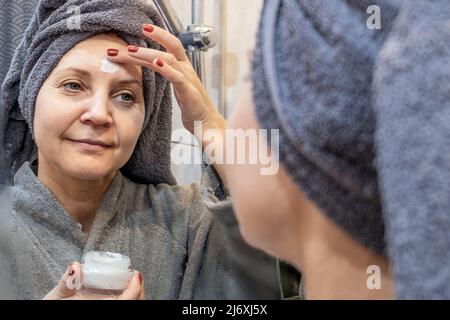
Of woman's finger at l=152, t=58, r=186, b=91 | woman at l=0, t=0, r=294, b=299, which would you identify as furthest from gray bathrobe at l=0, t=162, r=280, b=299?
woman's finger at l=152, t=58, r=186, b=91

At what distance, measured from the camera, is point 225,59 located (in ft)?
1.95

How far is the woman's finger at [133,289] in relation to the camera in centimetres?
51

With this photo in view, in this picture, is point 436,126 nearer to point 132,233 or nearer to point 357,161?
point 357,161

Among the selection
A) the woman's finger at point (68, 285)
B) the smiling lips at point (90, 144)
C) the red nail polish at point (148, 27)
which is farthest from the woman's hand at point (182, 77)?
the woman's finger at point (68, 285)

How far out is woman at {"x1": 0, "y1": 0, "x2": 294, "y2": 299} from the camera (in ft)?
1.74

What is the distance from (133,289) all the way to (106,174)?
0.46 ft

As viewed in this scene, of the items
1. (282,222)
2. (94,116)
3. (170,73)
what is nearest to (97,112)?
(94,116)

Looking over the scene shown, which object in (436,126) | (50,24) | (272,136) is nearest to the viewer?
(436,126)

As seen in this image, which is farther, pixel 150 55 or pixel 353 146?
pixel 150 55

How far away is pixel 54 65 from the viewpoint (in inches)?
21.7

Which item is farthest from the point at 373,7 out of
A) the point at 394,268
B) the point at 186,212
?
the point at 186,212

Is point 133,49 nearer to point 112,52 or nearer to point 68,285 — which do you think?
point 112,52

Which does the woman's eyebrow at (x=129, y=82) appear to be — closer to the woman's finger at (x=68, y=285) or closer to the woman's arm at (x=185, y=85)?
the woman's arm at (x=185, y=85)

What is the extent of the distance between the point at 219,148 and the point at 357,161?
0.18m
